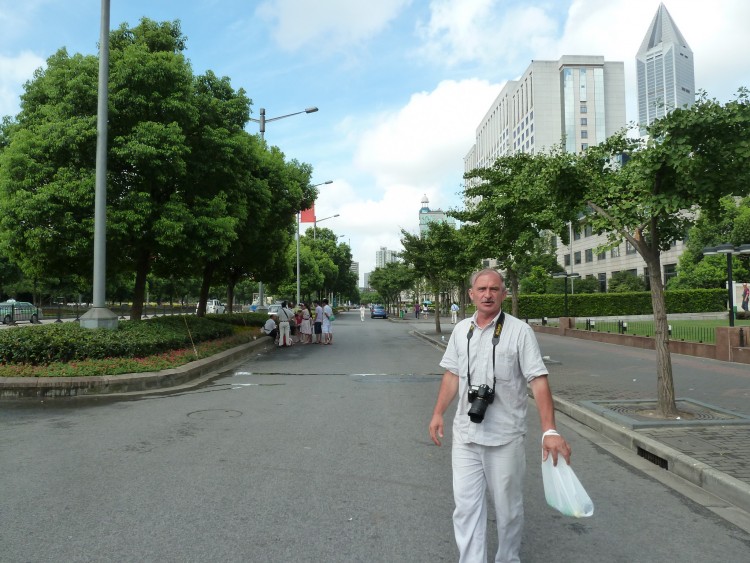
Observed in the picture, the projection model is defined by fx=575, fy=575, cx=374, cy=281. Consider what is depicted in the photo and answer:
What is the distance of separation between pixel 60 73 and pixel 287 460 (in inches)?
478

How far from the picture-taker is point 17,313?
38594 millimetres

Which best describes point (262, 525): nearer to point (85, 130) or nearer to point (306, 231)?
point (85, 130)

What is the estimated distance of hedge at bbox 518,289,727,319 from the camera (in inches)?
1537

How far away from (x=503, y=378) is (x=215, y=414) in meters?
6.09

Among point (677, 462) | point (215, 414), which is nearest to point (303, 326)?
point (215, 414)

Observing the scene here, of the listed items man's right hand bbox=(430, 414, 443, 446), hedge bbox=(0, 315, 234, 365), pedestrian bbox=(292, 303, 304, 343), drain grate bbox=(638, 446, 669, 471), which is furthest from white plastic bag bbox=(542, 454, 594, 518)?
pedestrian bbox=(292, 303, 304, 343)

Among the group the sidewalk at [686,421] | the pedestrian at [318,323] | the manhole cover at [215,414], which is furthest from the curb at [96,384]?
the pedestrian at [318,323]

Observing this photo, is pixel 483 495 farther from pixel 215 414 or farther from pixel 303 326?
pixel 303 326

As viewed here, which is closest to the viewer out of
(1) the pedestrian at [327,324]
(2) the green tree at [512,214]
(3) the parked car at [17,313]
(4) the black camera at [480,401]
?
(4) the black camera at [480,401]

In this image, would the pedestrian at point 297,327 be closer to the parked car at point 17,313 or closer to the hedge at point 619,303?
the hedge at point 619,303

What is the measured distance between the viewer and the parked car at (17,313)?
3672 centimetres

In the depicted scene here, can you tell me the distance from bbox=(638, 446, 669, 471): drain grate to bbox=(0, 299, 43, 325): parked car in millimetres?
37746

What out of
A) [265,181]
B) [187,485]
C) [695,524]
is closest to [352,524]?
[187,485]

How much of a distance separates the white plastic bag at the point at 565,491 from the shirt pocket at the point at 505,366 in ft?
1.48
